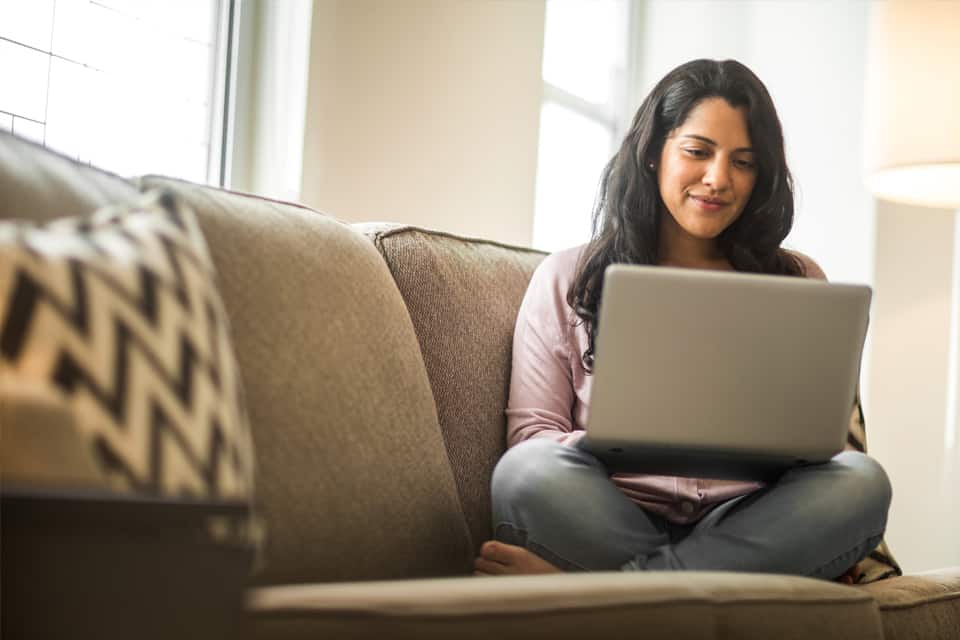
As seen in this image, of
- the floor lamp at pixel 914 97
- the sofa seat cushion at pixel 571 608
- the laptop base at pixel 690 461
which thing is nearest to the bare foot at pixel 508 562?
the laptop base at pixel 690 461

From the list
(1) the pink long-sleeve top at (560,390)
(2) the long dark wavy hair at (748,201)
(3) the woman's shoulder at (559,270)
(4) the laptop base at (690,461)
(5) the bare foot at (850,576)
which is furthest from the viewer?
(2) the long dark wavy hair at (748,201)

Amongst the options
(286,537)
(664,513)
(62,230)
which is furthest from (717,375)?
(62,230)

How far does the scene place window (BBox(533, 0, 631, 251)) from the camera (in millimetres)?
3291

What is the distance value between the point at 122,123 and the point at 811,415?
1.31 m

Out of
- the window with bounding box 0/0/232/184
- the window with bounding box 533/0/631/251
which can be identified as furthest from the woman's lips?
the window with bounding box 533/0/631/251

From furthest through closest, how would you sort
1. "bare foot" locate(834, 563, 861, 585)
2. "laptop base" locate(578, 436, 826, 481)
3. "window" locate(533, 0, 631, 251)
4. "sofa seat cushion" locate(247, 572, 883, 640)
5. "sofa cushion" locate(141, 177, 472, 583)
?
"window" locate(533, 0, 631, 251) < "bare foot" locate(834, 563, 861, 585) < "laptop base" locate(578, 436, 826, 481) < "sofa cushion" locate(141, 177, 472, 583) < "sofa seat cushion" locate(247, 572, 883, 640)

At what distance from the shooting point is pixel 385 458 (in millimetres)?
1332

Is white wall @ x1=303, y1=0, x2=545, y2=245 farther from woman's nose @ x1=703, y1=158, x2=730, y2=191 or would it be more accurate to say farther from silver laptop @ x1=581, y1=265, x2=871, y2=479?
silver laptop @ x1=581, y1=265, x2=871, y2=479

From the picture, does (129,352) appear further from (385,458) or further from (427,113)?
(427,113)

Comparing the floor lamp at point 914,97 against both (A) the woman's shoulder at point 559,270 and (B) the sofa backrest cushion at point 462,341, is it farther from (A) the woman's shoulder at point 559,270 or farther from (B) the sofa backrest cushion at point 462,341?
(B) the sofa backrest cushion at point 462,341

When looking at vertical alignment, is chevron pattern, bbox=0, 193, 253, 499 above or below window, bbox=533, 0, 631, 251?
below

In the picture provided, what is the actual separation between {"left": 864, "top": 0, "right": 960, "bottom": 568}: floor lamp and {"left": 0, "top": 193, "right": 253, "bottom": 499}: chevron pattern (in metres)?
1.66

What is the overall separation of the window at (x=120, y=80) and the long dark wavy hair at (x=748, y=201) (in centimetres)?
80

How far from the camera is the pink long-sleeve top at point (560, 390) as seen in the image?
159 cm
